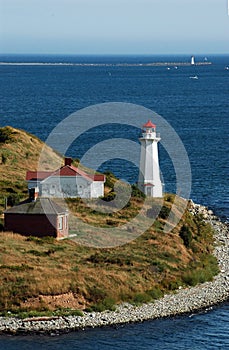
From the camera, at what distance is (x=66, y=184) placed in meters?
61.2

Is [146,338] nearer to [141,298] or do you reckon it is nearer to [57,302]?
[141,298]

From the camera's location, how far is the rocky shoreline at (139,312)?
138 ft

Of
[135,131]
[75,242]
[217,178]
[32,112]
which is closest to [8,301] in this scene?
[75,242]

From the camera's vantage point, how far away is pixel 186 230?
59000 mm

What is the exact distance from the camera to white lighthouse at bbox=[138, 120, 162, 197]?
64125 millimetres

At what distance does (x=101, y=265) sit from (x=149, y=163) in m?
16.2

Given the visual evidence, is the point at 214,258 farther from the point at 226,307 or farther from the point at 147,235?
the point at 226,307

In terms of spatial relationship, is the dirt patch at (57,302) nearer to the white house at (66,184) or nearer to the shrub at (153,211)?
the white house at (66,184)

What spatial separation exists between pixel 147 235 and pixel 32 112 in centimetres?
10170

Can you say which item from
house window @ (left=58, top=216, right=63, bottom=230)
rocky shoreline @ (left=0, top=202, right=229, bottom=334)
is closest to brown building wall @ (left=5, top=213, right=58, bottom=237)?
house window @ (left=58, top=216, right=63, bottom=230)

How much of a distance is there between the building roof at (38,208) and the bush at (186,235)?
27.2 ft

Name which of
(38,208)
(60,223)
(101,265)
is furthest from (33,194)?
(101,265)

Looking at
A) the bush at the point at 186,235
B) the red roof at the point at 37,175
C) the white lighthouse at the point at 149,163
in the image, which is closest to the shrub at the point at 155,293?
the bush at the point at 186,235

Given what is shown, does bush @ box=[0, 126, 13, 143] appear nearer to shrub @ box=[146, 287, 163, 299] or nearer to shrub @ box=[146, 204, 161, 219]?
shrub @ box=[146, 204, 161, 219]
